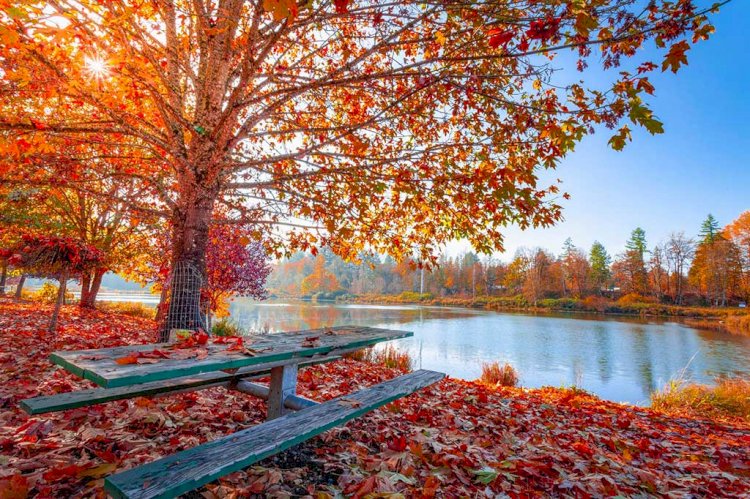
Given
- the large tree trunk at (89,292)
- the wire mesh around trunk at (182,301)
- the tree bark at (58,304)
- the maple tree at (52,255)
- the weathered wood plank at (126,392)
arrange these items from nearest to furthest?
the weathered wood plank at (126,392) → the wire mesh around trunk at (182,301) → the tree bark at (58,304) → the maple tree at (52,255) → the large tree trunk at (89,292)

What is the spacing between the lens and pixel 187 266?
13.4 ft

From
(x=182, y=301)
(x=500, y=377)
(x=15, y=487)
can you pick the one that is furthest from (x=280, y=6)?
(x=500, y=377)

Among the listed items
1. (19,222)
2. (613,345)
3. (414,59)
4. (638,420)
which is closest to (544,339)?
(613,345)

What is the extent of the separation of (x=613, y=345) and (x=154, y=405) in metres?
18.9

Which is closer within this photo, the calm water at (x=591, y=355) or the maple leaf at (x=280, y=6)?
the maple leaf at (x=280, y=6)

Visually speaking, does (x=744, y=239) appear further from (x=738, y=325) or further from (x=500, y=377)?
(x=500, y=377)

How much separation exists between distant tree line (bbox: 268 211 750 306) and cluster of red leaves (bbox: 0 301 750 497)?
23.3m

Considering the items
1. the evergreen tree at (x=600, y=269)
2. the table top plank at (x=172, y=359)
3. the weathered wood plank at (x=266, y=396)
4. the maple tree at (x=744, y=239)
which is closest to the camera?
the table top plank at (x=172, y=359)

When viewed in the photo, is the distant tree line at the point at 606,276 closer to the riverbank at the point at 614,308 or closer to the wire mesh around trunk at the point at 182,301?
the riverbank at the point at 614,308

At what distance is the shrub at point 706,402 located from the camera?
6.03 metres

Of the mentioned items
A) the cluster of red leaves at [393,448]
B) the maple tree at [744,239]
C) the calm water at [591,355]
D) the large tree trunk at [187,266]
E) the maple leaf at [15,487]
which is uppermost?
the maple tree at [744,239]

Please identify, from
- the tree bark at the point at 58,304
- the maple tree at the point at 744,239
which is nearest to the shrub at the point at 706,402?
the tree bark at the point at 58,304

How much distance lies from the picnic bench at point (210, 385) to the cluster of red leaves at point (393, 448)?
34 cm

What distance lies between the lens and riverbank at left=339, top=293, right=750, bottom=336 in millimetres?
27598
